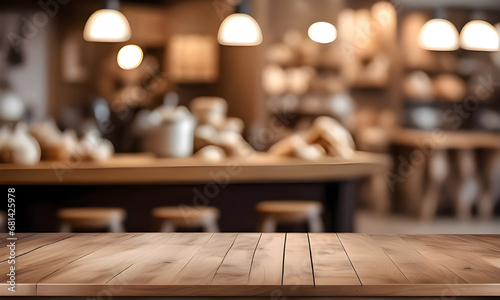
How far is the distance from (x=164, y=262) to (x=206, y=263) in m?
0.12

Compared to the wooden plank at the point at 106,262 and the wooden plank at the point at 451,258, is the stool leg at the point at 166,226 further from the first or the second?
the wooden plank at the point at 451,258

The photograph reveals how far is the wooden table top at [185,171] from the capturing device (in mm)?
2910

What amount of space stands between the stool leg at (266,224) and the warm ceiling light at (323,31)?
1890 millimetres

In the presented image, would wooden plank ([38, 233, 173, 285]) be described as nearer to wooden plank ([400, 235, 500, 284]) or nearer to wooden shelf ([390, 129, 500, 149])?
wooden plank ([400, 235, 500, 284])

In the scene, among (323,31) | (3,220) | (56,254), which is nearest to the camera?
(56,254)

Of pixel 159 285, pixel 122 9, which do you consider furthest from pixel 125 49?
pixel 159 285

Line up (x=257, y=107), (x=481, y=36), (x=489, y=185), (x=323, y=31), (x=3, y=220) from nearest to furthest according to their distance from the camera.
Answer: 1. (x=3, y=220)
2. (x=481, y=36)
3. (x=323, y=31)
4. (x=489, y=185)
5. (x=257, y=107)

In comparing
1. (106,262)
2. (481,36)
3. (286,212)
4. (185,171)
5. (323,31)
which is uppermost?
(323,31)

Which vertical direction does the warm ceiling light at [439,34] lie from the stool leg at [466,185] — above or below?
above

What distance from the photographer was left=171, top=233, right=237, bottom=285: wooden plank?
4.31 feet

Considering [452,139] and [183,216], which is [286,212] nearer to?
[183,216]

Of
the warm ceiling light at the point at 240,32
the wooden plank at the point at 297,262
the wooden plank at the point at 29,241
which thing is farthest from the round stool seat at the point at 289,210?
the wooden plank at the point at 29,241

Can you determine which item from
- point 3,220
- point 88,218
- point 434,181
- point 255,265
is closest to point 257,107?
point 434,181

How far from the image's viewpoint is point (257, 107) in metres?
5.34
